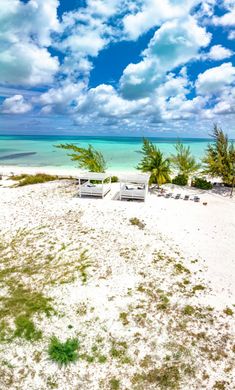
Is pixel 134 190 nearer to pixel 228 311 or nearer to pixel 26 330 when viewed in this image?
pixel 228 311

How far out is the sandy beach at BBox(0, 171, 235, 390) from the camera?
19.8 ft

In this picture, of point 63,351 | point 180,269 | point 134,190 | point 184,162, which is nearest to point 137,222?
point 134,190

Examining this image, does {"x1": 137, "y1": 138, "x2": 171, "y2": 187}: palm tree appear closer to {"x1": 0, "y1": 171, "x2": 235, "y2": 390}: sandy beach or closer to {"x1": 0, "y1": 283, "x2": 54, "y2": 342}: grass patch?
{"x1": 0, "y1": 171, "x2": 235, "y2": 390}: sandy beach

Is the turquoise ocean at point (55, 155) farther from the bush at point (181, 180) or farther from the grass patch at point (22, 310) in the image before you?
the grass patch at point (22, 310)

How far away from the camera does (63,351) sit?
6297 millimetres

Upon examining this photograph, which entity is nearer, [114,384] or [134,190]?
[114,384]

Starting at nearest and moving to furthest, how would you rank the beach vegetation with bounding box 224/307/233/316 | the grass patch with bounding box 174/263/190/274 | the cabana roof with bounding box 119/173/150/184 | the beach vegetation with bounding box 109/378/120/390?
the beach vegetation with bounding box 109/378/120/390 < the beach vegetation with bounding box 224/307/233/316 < the grass patch with bounding box 174/263/190/274 < the cabana roof with bounding box 119/173/150/184

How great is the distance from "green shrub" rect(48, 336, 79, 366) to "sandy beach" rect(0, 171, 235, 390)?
14cm

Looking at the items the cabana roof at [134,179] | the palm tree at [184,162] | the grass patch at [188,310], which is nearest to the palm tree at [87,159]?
the cabana roof at [134,179]

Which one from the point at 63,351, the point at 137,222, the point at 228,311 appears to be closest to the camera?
the point at 63,351

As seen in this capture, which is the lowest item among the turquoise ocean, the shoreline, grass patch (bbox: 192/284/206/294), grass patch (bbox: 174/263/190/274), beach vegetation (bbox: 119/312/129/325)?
beach vegetation (bbox: 119/312/129/325)

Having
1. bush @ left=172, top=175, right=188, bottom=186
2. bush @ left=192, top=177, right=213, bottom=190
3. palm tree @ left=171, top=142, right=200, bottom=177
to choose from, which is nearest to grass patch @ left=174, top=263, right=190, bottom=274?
bush @ left=192, top=177, right=213, bottom=190

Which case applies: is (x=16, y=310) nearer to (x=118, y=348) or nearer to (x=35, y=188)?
Result: (x=118, y=348)

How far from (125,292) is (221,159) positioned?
16.0m
